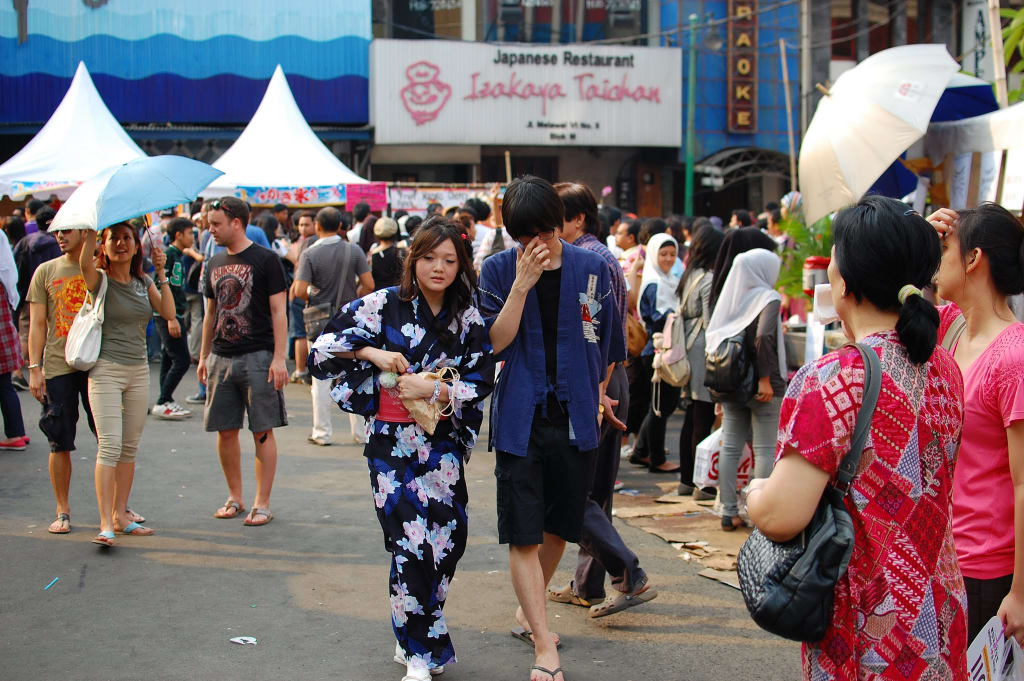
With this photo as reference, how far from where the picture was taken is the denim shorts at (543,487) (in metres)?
4.00

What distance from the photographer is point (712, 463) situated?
21.8 feet

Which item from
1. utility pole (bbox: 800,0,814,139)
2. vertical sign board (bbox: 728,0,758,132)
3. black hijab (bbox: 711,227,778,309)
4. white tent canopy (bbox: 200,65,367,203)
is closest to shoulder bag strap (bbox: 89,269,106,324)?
black hijab (bbox: 711,227,778,309)

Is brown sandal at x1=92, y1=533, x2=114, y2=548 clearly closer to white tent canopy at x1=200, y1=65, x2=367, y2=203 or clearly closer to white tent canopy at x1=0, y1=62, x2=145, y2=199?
white tent canopy at x1=200, y1=65, x2=367, y2=203

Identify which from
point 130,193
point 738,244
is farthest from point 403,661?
point 738,244

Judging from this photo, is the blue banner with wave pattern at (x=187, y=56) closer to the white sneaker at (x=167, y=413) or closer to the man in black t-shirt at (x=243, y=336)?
the white sneaker at (x=167, y=413)

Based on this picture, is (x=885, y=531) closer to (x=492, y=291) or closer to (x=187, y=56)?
(x=492, y=291)

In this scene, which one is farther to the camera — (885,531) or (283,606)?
→ (283,606)

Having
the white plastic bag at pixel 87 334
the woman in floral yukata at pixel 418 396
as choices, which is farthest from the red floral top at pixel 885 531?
the white plastic bag at pixel 87 334

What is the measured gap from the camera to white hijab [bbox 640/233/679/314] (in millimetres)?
7934

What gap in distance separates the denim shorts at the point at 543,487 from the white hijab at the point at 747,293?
2328mm

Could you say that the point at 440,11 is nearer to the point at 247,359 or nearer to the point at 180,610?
the point at 247,359

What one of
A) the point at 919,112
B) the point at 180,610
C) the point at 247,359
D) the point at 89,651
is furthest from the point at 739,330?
the point at 89,651

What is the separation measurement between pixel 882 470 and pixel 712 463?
445cm

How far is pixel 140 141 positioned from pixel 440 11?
8034 millimetres
